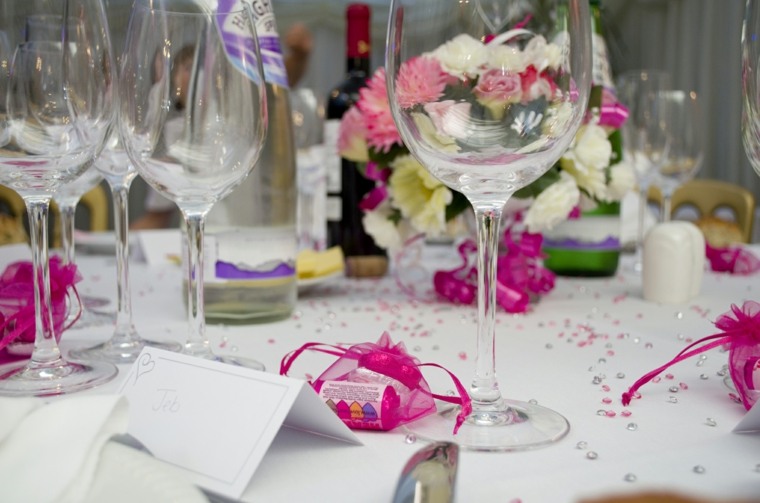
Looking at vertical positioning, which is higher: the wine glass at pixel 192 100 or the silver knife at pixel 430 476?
the wine glass at pixel 192 100

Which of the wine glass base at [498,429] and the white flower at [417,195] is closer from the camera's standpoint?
the wine glass base at [498,429]

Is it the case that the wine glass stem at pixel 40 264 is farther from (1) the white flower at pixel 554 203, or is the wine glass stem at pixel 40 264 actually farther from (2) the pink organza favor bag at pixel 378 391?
(1) the white flower at pixel 554 203

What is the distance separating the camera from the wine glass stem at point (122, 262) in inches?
29.5

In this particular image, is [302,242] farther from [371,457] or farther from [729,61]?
[729,61]

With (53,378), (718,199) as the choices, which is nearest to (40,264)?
(53,378)

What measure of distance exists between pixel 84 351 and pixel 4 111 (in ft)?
0.93

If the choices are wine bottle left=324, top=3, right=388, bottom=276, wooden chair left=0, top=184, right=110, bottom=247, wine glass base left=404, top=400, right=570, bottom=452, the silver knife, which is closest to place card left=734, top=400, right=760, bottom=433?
wine glass base left=404, top=400, right=570, bottom=452

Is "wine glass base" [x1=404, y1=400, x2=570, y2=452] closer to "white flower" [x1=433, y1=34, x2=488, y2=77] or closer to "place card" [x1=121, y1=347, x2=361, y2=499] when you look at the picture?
"place card" [x1=121, y1=347, x2=361, y2=499]

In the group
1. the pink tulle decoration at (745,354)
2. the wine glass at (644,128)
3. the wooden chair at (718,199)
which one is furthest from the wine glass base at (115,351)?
the wooden chair at (718,199)

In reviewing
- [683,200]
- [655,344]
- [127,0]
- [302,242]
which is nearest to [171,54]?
[655,344]

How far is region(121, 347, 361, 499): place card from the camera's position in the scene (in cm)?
42

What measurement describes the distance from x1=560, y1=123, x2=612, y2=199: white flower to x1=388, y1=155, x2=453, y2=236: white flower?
165mm

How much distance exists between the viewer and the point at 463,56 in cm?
49

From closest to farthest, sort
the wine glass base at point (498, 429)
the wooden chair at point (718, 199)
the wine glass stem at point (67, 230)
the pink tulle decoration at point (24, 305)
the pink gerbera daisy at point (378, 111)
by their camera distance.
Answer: the wine glass base at point (498, 429), the pink tulle decoration at point (24, 305), the wine glass stem at point (67, 230), the pink gerbera daisy at point (378, 111), the wooden chair at point (718, 199)
